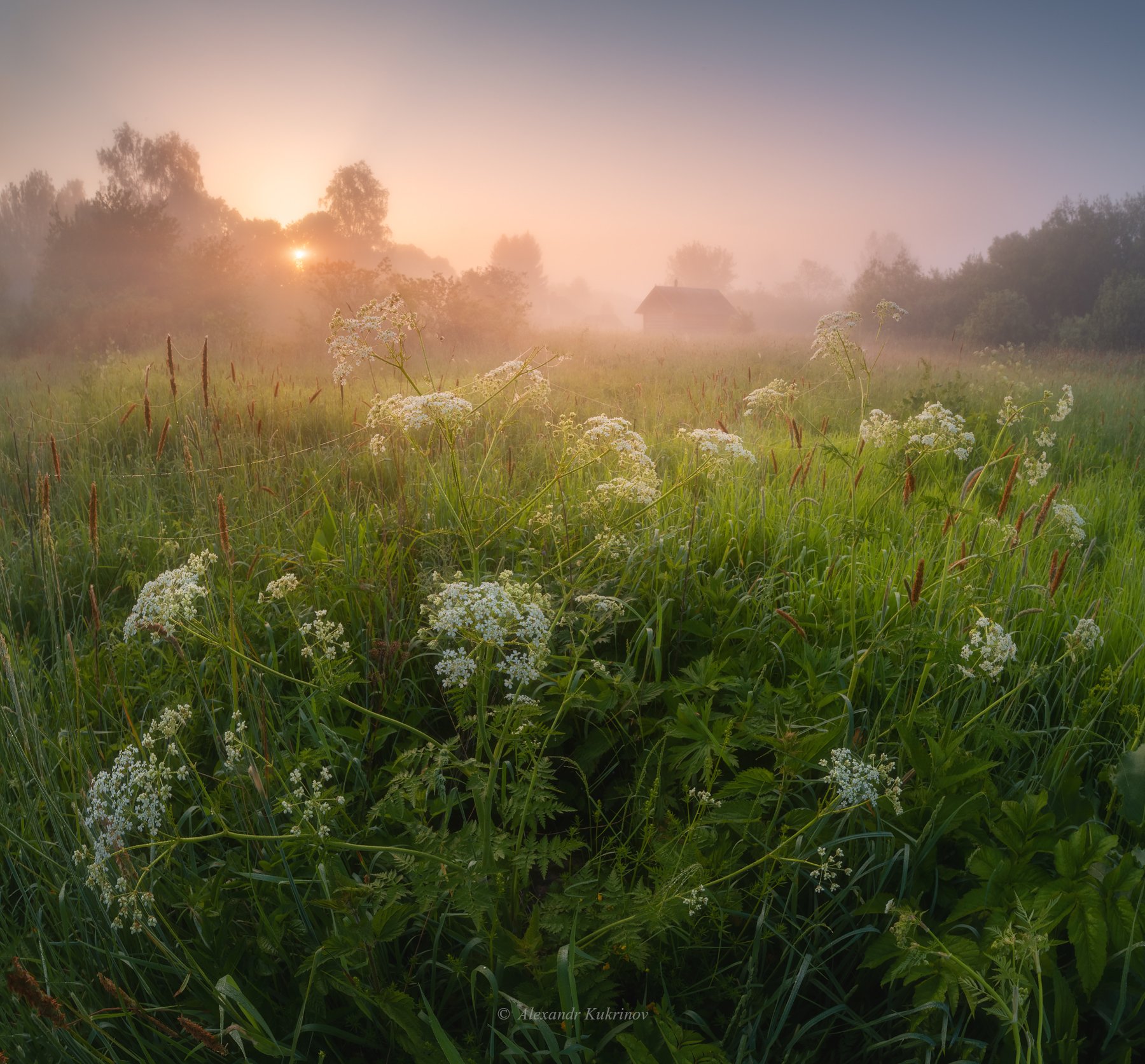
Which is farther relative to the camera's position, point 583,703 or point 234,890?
point 583,703

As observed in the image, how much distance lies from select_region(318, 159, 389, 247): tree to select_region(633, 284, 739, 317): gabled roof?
109ft

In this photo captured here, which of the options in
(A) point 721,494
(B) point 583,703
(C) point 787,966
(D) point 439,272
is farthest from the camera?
(D) point 439,272

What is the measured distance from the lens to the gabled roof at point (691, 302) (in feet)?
216

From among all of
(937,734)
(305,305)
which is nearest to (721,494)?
(937,734)

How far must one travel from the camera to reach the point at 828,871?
178 cm

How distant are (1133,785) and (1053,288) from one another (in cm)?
4213

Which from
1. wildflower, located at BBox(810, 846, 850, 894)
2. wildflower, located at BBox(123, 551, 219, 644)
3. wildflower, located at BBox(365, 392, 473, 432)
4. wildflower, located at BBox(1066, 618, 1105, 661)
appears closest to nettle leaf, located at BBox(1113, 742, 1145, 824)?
wildflower, located at BBox(1066, 618, 1105, 661)

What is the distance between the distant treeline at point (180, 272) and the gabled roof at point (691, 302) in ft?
112

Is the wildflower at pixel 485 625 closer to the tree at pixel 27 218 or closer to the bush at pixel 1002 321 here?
the bush at pixel 1002 321

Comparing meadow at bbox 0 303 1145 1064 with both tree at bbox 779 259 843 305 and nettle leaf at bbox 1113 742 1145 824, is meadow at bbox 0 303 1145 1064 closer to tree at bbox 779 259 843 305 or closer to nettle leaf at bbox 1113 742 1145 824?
nettle leaf at bbox 1113 742 1145 824

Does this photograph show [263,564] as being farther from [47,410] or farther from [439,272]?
[439,272]

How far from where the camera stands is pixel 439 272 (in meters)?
24.7

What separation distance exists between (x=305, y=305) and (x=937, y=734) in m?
32.3

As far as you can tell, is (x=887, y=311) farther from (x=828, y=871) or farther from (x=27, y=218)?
(x=27, y=218)
